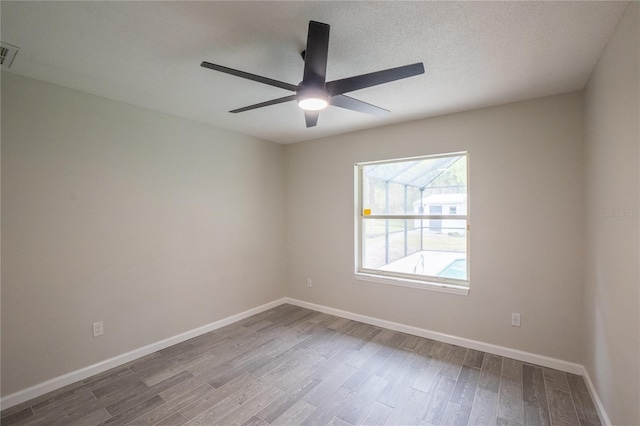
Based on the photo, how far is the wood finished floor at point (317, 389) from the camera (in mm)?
1986

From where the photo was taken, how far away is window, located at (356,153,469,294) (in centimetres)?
313

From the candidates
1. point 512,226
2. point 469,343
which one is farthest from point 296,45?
point 469,343

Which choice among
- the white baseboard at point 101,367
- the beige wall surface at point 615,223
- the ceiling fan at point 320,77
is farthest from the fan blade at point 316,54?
the white baseboard at point 101,367

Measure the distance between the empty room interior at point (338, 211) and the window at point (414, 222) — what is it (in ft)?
0.09

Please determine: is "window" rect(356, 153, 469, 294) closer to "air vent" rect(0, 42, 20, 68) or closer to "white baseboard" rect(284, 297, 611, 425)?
"white baseboard" rect(284, 297, 611, 425)

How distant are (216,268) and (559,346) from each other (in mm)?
3666

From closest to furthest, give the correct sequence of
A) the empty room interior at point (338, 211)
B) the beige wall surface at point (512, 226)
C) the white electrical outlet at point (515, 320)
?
1. the empty room interior at point (338, 211)
2. the beige wall surface at point (512, 226)
3. the white electrical outlet at point (515, 320)

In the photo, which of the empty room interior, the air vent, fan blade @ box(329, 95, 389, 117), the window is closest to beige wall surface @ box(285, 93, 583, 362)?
the empty room interior

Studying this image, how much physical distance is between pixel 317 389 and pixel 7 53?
10.8ft

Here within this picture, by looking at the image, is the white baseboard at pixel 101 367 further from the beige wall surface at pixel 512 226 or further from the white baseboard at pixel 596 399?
the white baseboard at pixel 596 399

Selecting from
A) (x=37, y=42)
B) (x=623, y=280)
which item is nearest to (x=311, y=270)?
(x=623, y=280)

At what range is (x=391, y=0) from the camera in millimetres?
1421

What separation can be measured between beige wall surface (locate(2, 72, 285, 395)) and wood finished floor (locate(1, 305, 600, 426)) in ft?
1.36

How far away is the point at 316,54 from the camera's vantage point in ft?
4.99
